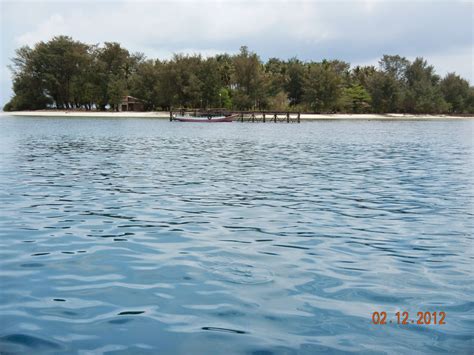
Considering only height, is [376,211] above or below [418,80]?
below

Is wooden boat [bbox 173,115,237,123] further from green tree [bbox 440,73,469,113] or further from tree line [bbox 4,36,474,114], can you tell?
green tree [bbox 440,73,469,113]

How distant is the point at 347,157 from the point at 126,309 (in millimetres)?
26724

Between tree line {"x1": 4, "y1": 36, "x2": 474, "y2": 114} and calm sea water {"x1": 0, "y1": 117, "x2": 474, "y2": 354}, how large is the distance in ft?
359

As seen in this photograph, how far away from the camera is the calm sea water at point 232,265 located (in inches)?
258

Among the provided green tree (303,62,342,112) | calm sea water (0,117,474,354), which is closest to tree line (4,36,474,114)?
green tree (303,62,342,112)

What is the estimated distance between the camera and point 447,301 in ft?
25.7

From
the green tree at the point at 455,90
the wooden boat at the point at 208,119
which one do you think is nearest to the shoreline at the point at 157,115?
the green tree at the point at 455,90

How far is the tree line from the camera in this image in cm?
12800

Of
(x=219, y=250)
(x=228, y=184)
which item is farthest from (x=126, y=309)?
(x=228, y=184)

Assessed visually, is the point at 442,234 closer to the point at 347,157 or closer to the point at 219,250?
the point at 219,250

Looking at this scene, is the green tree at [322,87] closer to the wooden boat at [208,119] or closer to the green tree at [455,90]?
the wooden boat at [208,119]

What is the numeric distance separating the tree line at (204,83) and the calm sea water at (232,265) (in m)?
109

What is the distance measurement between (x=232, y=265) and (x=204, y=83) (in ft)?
393

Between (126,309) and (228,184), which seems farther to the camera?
(228,184)
